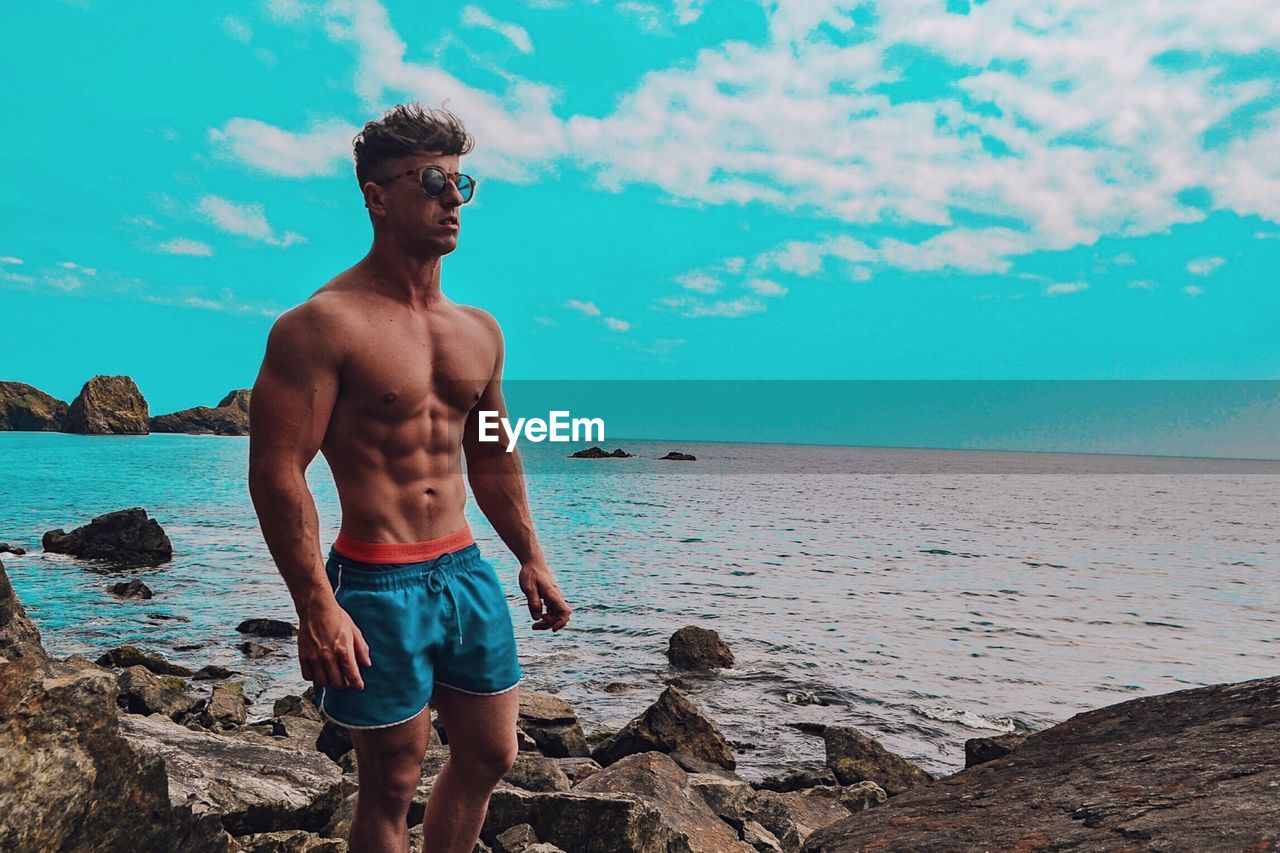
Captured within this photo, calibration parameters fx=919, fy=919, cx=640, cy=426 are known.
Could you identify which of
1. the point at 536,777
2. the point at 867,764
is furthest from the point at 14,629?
the point at 867,764

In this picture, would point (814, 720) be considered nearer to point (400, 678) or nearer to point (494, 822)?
point (494, 822)

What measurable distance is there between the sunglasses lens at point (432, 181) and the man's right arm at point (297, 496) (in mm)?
745

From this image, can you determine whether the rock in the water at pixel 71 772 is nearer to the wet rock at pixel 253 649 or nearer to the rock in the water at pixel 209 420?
the wet rock at pixel 253 649

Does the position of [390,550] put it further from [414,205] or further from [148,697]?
[148,697]

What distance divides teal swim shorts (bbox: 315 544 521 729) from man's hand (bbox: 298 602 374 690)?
13 centimetres

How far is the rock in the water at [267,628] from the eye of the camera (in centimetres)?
1553

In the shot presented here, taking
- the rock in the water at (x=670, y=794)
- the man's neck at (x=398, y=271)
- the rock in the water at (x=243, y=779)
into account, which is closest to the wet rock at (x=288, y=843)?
the rock in the water at (x=243, y=779)

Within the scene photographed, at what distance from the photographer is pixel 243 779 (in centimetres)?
497

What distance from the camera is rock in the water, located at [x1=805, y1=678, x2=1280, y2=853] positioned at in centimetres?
317

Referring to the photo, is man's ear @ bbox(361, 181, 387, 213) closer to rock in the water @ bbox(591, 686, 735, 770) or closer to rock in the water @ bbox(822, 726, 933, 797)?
rock in the water @ bbox(591, 686, 735, 770)

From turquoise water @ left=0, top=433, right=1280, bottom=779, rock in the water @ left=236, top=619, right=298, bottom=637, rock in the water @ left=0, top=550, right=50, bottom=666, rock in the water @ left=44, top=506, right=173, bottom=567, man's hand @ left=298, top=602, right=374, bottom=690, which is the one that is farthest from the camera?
rock in the water @ left=44, top=506, right=173, bottom=567

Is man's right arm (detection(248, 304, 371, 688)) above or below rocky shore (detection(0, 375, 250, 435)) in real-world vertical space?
below

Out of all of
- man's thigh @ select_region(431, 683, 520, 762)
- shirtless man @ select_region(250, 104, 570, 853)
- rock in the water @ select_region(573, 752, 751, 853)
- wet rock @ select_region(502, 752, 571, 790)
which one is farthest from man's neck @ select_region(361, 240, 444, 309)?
wet rock @ select_region(502, 752, 571, 790)

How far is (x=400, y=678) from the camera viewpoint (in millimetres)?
3312
